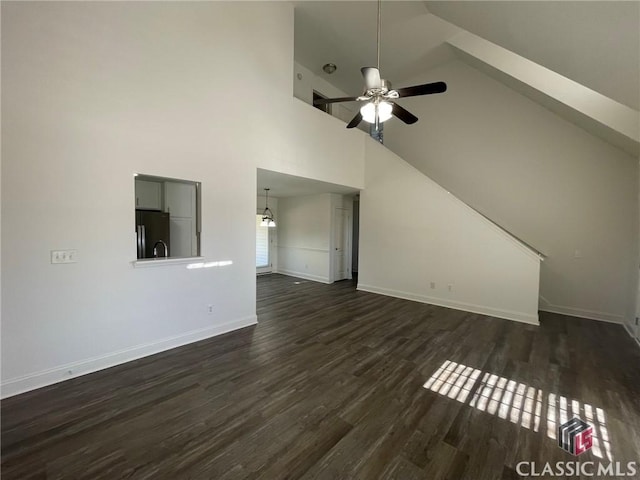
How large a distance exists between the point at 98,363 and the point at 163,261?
124 centimetres

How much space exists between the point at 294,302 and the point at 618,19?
5.48 meters

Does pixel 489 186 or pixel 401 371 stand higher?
pixel 489 186

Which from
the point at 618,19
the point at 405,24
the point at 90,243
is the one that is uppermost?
the point at 405,24

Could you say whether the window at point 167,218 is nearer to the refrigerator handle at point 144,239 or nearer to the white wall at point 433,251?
the refrigerator handle at point 144,239

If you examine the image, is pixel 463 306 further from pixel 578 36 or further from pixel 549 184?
pixel 578 36

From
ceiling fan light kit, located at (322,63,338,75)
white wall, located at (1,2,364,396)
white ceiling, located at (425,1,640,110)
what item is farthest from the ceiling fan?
ceiling fan light kit, located at (322,63,338,75)

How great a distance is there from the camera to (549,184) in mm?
5258

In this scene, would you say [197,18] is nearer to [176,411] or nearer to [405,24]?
[405,24]

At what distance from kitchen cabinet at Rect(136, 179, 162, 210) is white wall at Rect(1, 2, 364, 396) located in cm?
27

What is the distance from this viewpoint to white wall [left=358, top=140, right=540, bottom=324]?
468cm

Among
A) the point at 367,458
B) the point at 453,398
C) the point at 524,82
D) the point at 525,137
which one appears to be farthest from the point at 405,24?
the point at 367,458

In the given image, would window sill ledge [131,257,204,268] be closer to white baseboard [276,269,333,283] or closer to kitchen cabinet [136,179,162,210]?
kitchen cabinet [136,179,162,210]

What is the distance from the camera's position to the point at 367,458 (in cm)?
179

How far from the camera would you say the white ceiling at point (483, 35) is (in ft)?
7.66
